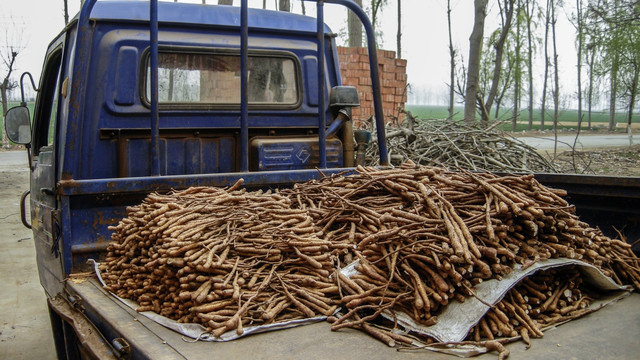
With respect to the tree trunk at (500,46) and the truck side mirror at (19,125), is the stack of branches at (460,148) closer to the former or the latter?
the truck side mirror at (19,125)

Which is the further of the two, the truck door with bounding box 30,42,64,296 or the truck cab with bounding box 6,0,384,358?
the truck door with bounding box 30,42,64,296

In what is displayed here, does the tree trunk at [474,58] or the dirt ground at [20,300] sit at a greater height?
the tree trunk at [474,58]

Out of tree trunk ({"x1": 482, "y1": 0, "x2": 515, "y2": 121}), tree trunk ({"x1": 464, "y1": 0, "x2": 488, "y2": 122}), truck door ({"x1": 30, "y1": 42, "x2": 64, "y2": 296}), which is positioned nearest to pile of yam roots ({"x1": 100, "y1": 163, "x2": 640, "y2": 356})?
truck door ({"x1": 30, "y1": 42, "x2": 64, "y2": 296})

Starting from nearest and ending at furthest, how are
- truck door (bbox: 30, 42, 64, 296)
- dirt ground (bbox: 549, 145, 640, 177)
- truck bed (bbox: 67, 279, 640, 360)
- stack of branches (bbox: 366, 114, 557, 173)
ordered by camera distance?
truck bed (bbox: 67, 279, 640, 360), truck door (bbox: 30, 42, 64, 296), stack of branches (bbox: 366, 114, 557, 173), dirt ground (bbox: 549, 145, 640, 177)

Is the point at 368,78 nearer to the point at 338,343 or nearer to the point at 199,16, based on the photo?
the point at 199,16

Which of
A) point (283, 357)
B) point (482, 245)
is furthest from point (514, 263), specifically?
point (283, 357)

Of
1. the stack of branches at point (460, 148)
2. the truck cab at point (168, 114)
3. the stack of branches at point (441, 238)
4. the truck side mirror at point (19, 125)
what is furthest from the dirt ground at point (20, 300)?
the stack of branches at point (460, 148)

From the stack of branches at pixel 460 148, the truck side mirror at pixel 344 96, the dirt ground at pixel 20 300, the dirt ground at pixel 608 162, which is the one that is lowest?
the dirt ground at pixel 20 300

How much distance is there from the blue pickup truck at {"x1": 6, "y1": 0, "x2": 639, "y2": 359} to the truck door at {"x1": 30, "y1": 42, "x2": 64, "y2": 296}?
2 centimetres

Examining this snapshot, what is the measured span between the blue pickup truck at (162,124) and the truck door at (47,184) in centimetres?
2

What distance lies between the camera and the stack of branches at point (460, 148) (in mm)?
7410

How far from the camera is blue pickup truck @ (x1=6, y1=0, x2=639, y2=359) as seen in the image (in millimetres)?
2896

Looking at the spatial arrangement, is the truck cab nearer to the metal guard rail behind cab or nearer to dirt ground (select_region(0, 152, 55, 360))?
the metal guard rail behind cab

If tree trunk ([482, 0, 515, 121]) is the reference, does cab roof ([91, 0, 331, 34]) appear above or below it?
below
